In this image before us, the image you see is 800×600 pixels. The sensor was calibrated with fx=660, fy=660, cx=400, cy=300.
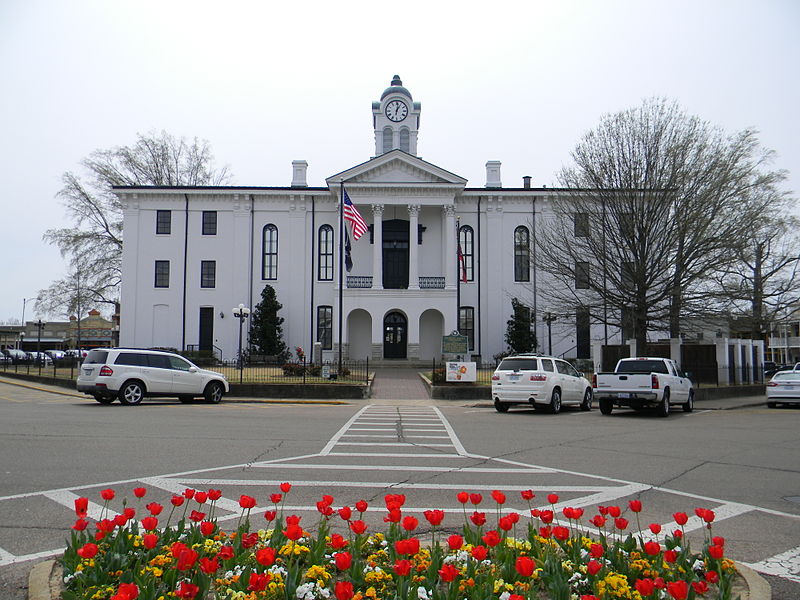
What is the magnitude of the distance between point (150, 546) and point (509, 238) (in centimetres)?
4431

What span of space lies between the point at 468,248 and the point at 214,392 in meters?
27.9

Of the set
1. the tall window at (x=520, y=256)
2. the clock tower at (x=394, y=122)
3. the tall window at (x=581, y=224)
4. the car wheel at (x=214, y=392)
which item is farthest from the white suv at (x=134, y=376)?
the clock tower at (x=394, y=122)

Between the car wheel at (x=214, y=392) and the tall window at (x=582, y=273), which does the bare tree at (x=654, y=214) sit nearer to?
the tall window at (x=582, y=273)

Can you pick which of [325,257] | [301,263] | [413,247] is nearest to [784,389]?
[413,247]

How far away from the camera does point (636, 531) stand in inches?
241

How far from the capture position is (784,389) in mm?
24922

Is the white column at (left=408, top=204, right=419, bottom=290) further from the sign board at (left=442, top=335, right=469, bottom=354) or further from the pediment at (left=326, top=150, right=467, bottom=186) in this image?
the sign board at (left=442, top=335, right=469, bottom=354)

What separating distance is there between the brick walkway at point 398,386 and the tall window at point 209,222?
16.9 m

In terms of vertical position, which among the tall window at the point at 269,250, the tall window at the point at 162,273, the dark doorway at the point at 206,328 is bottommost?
the dark doorway at the point at 206,328

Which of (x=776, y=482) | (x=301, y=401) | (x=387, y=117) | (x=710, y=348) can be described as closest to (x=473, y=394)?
(x=301, y=401)

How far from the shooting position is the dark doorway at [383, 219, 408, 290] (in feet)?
154

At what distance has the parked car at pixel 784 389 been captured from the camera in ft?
80.9

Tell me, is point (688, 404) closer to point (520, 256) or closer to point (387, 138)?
point (520, 256)

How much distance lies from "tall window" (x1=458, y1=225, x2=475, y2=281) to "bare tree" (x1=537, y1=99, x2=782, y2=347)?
16.7m
